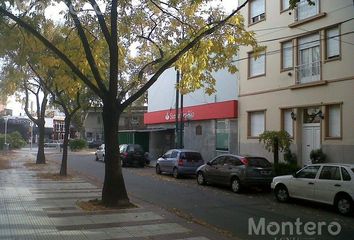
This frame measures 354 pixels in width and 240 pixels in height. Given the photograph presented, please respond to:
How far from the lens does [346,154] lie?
21312 millimetres

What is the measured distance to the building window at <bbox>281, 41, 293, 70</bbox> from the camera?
986 inches

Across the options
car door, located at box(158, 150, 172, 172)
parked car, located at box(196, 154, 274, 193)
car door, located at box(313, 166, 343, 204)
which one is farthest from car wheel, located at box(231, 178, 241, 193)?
car door, located at box(158, 150, 172, 172)

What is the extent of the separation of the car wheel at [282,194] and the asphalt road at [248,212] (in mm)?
289

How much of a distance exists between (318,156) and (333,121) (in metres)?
1.74

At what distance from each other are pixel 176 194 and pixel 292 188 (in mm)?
4309

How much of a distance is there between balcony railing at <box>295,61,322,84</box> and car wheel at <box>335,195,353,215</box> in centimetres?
989

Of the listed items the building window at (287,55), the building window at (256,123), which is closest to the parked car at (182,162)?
the building window at (256,123)

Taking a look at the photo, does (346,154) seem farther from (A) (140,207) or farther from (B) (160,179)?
(A) (140,207)

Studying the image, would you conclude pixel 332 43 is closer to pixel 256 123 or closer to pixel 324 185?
pixel 256 123

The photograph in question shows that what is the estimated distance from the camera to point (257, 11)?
92.2 feet

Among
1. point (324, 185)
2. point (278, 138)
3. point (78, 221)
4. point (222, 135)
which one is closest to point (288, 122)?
point (278, 138)

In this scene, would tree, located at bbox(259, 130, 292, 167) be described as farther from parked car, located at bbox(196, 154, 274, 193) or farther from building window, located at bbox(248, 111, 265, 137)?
building window, located at bbox(248, 111, 265, 137)

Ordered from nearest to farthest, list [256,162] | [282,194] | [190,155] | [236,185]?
[282,194]
[236,185]
[256,162]
[190,155]

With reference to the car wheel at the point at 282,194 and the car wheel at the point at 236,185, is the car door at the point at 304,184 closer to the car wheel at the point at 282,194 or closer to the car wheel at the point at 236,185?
the car wheel at the point at 282,194
